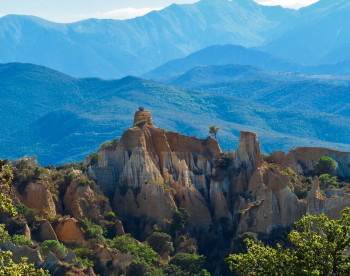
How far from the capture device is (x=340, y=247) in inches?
1033

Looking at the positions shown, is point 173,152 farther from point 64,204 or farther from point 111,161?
point 64,204

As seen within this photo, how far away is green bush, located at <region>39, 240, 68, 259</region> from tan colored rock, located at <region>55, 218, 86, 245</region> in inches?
130

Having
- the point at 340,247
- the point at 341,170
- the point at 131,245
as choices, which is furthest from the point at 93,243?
the point at 340,247

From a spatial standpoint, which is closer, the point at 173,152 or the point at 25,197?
the point at 25,197

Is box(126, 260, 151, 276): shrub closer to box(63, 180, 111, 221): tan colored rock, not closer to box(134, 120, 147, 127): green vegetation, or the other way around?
box(63, 180, 111, 221): tan colored rock

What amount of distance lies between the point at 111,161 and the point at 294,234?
3918 cm

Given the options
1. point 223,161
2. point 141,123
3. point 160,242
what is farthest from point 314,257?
point 141,123

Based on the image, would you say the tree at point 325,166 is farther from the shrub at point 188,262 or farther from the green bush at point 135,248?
the green bush at point 135,248

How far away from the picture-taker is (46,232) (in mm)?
53781

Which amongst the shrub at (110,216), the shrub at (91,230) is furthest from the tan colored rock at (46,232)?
the shrub at (110,216)

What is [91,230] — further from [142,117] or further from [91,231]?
[142,117]

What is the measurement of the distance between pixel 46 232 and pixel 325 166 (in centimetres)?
2678

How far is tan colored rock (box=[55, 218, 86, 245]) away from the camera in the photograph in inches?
2167

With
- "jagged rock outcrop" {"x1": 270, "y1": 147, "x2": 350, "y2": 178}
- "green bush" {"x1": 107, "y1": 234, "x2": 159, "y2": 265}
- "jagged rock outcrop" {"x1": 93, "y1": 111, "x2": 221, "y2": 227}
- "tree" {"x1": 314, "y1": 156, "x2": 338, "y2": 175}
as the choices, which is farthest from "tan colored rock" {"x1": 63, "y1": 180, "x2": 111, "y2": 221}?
"tree" {"x1": 314, "y1": 156, "x2": 338, "y2": 175}
